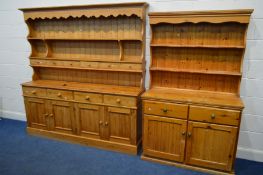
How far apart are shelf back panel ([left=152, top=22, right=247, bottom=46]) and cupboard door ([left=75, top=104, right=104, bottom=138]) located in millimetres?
1215

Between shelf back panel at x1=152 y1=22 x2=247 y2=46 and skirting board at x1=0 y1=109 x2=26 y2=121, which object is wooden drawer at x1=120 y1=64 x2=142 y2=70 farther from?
skirting board at x1=0 y1=109 x2=26 y2=121

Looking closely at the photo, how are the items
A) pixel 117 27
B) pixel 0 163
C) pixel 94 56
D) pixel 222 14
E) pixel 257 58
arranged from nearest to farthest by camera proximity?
pixel 222 14 < pixel 257 58 < pixel 0 163 < pixel 117 27 < pixel 94 56

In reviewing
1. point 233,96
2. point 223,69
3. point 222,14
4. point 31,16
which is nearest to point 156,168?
point 233,96

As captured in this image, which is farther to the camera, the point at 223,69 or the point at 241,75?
the point at 223,69

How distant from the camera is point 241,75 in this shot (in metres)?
2.36

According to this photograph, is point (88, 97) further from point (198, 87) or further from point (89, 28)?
point (198, 87)

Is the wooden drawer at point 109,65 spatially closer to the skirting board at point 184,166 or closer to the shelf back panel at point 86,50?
the shelf back panel at point 86,50

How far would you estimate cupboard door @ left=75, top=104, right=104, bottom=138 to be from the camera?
2865 millimetres

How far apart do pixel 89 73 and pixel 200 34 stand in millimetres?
1649

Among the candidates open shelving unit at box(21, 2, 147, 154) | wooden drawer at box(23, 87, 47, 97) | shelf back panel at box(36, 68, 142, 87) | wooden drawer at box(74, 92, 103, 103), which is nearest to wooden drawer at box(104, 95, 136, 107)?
open shelving unit at box(21, 2, 147, 154)

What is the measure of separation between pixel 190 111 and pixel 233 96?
1.89 feet

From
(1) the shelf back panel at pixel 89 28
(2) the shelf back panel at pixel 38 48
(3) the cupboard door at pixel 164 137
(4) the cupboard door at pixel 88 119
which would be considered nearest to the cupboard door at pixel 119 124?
(4) the cupboard door at pixel 88 119

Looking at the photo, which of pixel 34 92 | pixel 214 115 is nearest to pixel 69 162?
pixel 34 92

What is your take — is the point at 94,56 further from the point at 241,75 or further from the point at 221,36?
the point at 241,75
